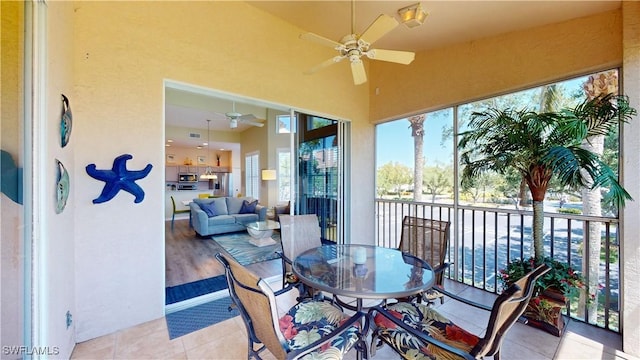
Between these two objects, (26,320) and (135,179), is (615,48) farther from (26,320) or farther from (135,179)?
(26,320)

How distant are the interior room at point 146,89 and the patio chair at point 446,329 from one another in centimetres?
139

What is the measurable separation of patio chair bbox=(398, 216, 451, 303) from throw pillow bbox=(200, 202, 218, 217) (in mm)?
5012

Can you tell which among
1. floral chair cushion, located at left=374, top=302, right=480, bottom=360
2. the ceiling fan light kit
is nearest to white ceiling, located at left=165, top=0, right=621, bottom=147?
the ceiling fan light kit

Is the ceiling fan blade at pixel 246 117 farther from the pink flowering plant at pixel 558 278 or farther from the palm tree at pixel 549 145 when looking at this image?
the pink flowering plant at pixel 558 278

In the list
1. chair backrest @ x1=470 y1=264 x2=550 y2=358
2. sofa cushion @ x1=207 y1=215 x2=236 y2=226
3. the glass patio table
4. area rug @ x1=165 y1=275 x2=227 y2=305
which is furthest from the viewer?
sofa cushion @ x1=207 y1=215 x2=236 y2=226

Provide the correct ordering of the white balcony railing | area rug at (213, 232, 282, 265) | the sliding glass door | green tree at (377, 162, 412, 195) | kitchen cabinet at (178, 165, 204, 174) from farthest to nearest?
1. kitchen cabinet at (178, 165, 204, 174)
2. area rug at (213, 232, 282, 265)
3. the sliding glass door
4. green tree at (377, 162, 412, 195)
5. the white balcony railing

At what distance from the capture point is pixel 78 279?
200cm

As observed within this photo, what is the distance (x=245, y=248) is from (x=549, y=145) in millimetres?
4736

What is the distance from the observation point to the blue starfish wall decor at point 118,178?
205cm

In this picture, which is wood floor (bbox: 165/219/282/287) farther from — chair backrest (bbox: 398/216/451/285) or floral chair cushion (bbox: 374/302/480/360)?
floral chair cushion (bbox: 374/302/480/360)

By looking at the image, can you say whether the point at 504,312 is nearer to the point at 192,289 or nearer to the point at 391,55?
the point at 391,55

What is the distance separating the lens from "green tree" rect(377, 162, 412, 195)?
3941 millimetres

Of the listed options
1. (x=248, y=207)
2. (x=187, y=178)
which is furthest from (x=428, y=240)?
(x=187, y=178)

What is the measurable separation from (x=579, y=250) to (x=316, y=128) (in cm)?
351
